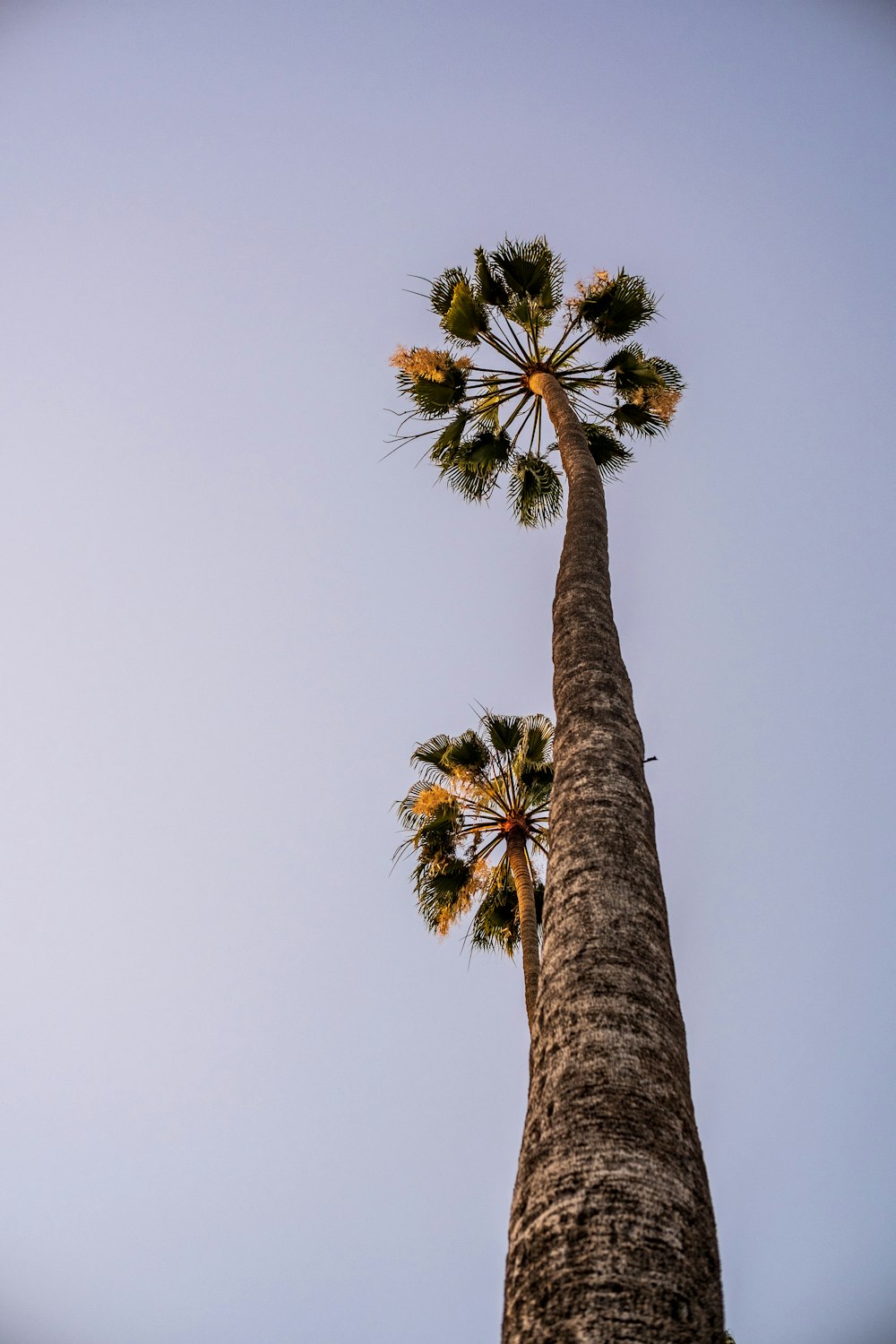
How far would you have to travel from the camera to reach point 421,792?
12.2 metres

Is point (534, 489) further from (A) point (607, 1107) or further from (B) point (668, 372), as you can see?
(A) point (607, 1107)

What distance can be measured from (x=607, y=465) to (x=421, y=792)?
6362 millimetres

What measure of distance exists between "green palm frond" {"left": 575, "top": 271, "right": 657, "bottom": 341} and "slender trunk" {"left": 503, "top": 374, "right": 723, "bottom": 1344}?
899cm

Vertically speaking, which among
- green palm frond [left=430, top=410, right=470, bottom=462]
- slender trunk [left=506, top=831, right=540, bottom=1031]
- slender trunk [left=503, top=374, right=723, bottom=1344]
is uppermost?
green palm frond [left=430, top=410, right=470, bottom=462]

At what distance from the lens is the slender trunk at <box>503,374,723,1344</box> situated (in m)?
1.71

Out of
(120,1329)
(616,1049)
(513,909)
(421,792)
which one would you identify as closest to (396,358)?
(421,792)

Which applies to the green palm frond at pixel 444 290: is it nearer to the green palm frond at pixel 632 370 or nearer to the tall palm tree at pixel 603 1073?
the green palm frond at pixel 632 370

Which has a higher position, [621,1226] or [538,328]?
[538,328]

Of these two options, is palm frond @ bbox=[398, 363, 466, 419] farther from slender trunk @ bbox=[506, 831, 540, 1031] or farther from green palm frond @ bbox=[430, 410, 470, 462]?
slender trunk @ bbox=[506, 831, 540, 1031]

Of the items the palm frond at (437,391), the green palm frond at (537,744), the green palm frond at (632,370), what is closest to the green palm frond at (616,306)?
the green palm frond at (632,370)

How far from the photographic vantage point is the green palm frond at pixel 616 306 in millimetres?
10820

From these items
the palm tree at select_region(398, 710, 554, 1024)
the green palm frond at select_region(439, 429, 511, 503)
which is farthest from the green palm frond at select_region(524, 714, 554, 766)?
the green palm frond at select_region(439, 429, 511, 503)

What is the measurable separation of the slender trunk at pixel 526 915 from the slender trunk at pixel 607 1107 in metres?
6.26

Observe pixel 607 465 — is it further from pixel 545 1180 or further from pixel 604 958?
pixel 545 1180
